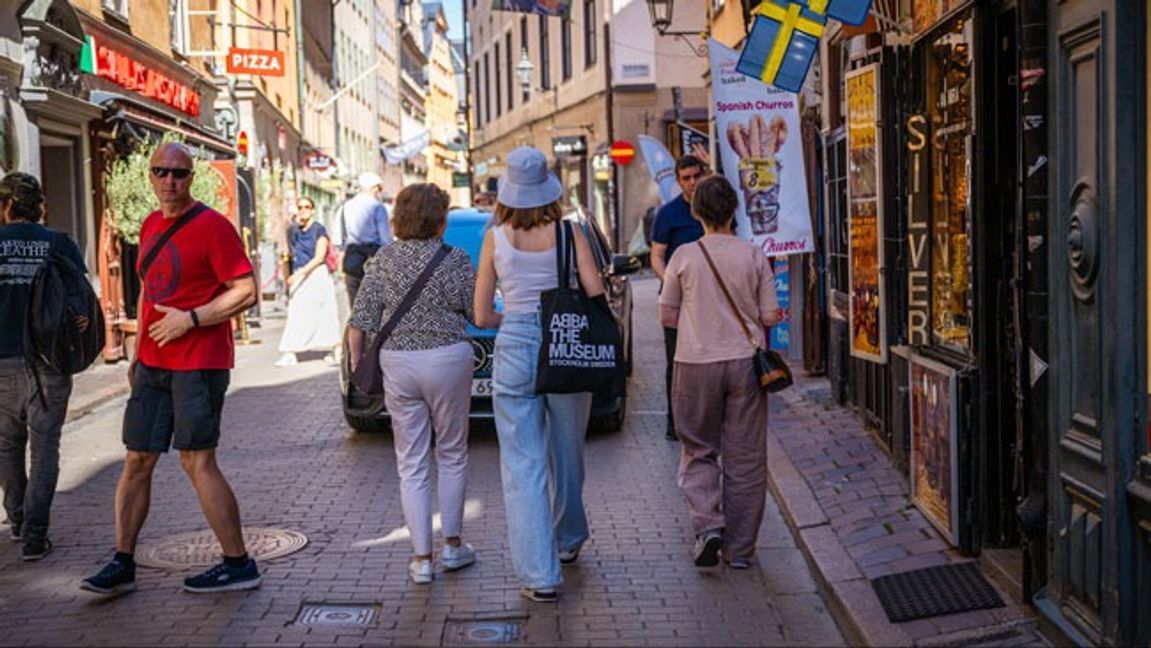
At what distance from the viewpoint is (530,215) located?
242 inches

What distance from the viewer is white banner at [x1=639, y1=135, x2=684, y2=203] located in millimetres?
15234

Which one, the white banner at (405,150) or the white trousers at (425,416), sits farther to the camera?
the white banner at (405,150)

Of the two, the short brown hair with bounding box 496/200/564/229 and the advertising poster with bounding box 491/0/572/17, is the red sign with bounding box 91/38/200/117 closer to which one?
the advertising poster with bounding box 491/0/572/17

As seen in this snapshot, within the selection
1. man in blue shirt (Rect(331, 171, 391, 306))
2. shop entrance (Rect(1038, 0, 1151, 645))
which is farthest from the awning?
shop entrance (Rect(1038, 0, 1151, 645))

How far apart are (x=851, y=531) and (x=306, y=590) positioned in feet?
8.29

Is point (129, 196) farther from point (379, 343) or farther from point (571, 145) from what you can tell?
point (571, 145)

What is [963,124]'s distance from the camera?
6.70 meters

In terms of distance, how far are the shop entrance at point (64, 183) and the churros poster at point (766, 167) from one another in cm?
882

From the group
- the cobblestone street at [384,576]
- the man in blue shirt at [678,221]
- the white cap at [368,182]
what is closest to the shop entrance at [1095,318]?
the cobblestone street at [384,576]

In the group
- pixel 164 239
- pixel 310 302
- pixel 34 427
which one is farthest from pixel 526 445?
pixel 310 302

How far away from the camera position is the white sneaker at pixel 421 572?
6.39 meters

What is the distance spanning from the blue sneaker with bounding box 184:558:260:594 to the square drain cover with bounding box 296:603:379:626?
37 cm

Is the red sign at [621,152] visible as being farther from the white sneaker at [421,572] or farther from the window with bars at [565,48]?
the white sneaker at [421,572]

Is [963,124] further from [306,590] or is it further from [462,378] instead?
[306,590]
